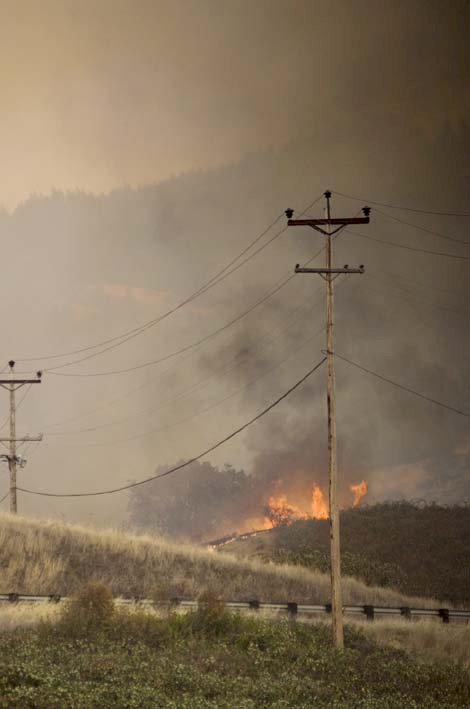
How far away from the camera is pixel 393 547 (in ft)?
168

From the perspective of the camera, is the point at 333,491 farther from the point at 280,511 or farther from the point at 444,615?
the point at 280,511

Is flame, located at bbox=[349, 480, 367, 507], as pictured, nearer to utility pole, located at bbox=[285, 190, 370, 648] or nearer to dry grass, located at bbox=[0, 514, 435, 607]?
dry grass, located at bbox=[0, 514, 435, 607]

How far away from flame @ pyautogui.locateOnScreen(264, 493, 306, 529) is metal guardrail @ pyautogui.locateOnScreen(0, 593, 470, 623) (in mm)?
64206

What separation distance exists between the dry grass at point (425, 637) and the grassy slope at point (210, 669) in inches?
54.0

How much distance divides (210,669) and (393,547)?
35705 mm

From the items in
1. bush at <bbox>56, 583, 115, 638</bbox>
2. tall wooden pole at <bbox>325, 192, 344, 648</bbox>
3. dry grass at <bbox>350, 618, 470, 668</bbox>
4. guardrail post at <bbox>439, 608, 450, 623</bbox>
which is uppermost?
tall wooden pole at <bbox>325, 192, 344, 648</bbox>

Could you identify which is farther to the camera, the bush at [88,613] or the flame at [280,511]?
the flame at [280,511]

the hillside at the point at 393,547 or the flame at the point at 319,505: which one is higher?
the flame at the point at 319,505

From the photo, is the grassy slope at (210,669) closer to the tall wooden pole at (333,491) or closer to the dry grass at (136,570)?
the tall wooden pole at (333,491)

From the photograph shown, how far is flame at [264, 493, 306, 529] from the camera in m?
94.4

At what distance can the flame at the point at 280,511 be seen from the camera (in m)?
94.4

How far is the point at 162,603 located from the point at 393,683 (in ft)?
31.2

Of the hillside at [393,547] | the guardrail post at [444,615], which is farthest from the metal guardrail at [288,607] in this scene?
the hillside at [393,547]

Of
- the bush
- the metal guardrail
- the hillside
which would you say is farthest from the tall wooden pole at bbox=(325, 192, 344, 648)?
the hillside
